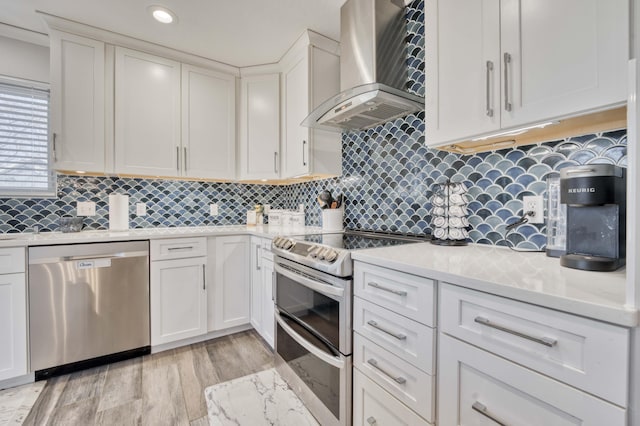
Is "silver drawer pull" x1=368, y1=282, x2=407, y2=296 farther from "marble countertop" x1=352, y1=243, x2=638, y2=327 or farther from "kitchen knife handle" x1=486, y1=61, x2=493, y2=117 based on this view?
"kitchen knife handle" x1=486, y1=61, x2=493, y2=117

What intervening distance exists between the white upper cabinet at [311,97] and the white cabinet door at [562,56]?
149cm

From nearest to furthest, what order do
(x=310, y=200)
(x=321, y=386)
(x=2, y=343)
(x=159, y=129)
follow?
(x=321, y=386) → (x=2, y=343) → (x=159, y=129) → (x=310, y=200)

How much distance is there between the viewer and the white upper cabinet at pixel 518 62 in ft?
2.69

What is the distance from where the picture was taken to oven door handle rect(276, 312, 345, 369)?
1321 millimetres

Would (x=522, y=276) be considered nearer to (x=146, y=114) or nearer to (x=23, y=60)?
(x=146, y=114)

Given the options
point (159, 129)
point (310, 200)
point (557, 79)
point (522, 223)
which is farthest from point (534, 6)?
point (159, 129)

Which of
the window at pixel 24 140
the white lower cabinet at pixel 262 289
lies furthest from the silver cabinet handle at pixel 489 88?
the window at pixel 24 140

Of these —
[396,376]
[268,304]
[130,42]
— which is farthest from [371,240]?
[130,42]

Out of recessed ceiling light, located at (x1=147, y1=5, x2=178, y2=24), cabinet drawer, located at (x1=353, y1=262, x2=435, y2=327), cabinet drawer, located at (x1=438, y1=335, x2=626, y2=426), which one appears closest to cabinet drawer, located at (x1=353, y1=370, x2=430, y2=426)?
cabinet drawer, located at (x1=438, y1=335, x2=626, y2=426)

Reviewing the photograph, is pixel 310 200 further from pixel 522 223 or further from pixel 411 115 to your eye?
pixel 522 223

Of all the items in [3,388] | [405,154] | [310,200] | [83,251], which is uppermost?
[405,154]

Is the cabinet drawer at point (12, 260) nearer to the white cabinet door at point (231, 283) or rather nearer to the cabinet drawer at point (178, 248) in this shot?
the cabinet drawer at point (178, 248)

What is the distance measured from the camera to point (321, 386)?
4.79 feet

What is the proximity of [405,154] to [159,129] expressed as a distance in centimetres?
214
